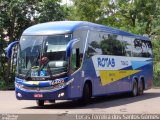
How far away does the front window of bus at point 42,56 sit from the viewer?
57.4 ft

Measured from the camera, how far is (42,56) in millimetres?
17688

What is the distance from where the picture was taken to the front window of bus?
57.4 ft

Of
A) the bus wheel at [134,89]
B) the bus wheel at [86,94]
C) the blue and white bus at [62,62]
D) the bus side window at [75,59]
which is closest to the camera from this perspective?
the blue and white bus at [62,62]

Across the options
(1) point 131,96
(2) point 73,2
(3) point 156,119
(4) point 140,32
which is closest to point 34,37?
(3) point 156,119

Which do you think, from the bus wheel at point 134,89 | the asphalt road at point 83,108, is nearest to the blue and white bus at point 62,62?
the asphalt road at point 83,108

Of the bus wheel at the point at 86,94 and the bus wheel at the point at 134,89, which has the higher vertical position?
the bus wheel at the point at 86,94

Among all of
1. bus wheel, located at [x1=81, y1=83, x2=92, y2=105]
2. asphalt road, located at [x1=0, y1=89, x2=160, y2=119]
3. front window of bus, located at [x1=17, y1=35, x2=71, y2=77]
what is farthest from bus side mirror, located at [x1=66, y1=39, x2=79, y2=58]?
bus wheel, located at [x1=81, y1=83, x2=92, y2=105]

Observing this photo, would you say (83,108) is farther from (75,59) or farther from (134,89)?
(134,89)

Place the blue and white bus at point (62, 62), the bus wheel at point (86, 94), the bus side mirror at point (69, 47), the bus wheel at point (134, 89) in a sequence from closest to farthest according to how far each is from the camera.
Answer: the bus side mirror at point (69, 47), the blue and white bus at point (62, 62), the bus wheel at point (86, 94), the bus wheel at point (134, 89)

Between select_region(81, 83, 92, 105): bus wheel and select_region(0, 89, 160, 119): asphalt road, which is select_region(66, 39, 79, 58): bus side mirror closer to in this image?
select_region(0, 89, 160, 119): asphalt road

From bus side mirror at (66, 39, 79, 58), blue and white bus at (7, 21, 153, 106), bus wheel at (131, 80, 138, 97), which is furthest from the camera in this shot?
bus wheel at (131, 80, 138, 97)

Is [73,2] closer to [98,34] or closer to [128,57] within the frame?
[128,57]

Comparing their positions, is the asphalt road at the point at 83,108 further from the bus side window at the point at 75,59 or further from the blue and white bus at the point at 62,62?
the bus side window at the point at 75,59

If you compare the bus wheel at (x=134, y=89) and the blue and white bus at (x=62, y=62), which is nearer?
the blue and white bus at (x=62, y=62)
